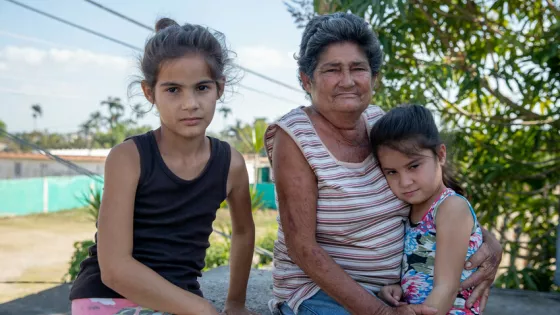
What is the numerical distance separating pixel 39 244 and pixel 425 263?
19385 millimetres

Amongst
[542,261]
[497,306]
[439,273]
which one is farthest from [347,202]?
[542,261]

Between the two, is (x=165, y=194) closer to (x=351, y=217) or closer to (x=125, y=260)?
(x=125, y=260)

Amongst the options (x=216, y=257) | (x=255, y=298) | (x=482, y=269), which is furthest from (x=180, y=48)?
(x=216, y=257)

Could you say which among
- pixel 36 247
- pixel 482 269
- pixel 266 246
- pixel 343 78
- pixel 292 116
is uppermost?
pixel 343 78

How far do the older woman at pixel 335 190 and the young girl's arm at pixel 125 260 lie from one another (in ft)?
1.47

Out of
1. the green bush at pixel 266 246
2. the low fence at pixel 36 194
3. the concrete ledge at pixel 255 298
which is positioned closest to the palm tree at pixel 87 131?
the low fence at pixel 36 194

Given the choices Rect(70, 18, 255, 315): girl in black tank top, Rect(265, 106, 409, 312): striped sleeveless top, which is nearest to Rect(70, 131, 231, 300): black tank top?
Rect(70, 18, 255, 315): girl in black tank top

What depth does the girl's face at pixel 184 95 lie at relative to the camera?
1.82 m

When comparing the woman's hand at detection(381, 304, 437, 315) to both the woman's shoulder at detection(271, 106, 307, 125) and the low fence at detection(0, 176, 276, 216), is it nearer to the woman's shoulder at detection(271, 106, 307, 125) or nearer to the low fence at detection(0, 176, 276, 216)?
the woman's shoulder at detection(271, 106, 307, 125)

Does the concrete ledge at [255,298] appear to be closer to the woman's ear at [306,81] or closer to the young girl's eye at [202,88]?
the woman's ear at [306,81]

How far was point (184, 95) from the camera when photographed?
1817mm

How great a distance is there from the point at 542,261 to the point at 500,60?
1.87 metres

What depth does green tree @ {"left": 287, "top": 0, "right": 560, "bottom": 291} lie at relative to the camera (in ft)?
14.8

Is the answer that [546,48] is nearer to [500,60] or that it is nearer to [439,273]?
[500,60]
